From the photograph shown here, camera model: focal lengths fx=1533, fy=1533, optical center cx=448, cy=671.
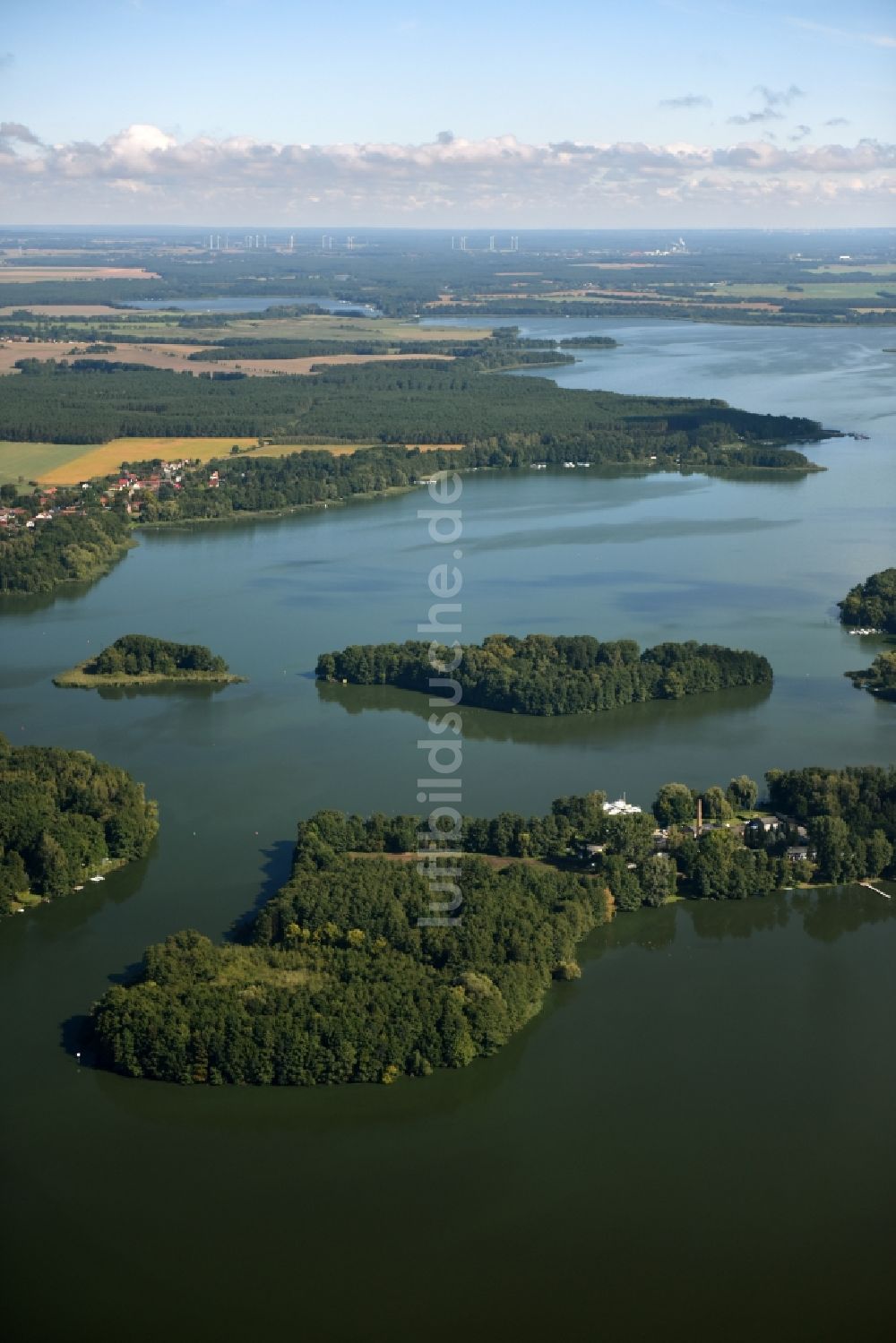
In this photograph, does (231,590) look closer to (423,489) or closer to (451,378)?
(423,489)

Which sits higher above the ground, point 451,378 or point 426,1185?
point 451,378

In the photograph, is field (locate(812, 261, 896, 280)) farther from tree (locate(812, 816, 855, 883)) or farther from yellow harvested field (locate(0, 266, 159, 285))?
tree (locate(812, 816, 855, 883))

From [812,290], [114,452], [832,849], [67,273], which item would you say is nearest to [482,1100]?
[832,849]

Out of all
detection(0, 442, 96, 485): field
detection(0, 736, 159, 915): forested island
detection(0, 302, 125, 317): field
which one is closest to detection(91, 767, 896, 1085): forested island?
detection(0, 736, 159, 915): forested island

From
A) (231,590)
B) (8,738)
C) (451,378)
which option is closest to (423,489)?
(231,590)

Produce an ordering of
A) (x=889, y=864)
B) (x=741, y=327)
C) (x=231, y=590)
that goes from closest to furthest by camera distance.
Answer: (x=889, y=864) < (x=231, y=590) < (x=741, y=327)

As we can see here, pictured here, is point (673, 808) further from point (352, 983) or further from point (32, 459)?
point (32, 459)
